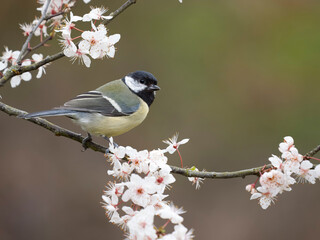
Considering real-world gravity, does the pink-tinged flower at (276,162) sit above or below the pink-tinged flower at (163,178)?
above

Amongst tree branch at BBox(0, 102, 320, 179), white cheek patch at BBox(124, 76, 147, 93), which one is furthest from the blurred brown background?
tree branch at BBox(0, 102, 320, 179)

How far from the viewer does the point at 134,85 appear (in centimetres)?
383

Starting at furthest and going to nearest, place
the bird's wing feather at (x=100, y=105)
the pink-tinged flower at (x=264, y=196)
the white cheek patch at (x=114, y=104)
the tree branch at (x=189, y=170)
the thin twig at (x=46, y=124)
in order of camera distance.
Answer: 1. the white cheek patch at (x=114, y=104)
2. the bird's wing feather at (x=100, y=105)
3. the thin twig at (x=46, y=124)
4. the pink-tinged flower at (x=264, y=196)
5. the tree branch at (x=189, y=170)

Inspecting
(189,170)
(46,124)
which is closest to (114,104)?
(46,124)

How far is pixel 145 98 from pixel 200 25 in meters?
3.32

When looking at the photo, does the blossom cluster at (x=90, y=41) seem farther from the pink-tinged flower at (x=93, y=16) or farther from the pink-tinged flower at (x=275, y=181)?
the pink-tinged flower at (x=275, y=181)

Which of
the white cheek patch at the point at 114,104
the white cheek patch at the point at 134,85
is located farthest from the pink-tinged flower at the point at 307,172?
the white cheek patch at the point at 134,85

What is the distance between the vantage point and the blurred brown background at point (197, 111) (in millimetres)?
5684

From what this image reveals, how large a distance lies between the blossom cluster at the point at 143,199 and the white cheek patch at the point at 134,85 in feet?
4.13

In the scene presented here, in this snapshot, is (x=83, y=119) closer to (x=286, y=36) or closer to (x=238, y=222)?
(x=238, y=222)

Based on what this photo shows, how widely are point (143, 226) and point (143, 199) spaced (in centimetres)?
23

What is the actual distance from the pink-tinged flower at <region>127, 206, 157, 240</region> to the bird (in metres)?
1.06

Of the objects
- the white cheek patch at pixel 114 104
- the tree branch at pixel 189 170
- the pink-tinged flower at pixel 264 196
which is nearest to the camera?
the tree branch at pixel 189 170

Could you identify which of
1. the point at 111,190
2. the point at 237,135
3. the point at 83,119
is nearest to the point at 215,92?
the point at 237,135
